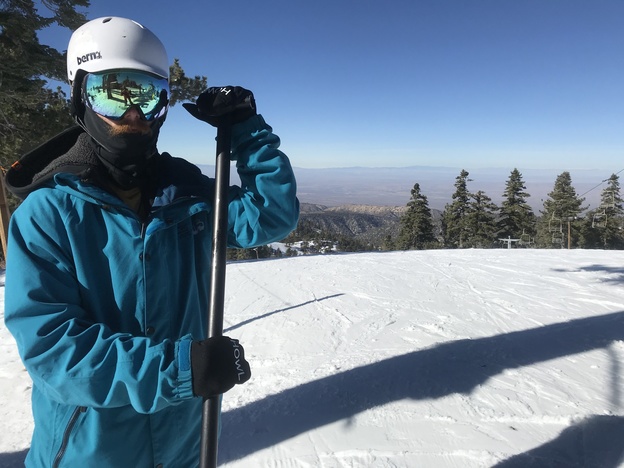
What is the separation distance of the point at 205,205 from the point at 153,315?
46 cm

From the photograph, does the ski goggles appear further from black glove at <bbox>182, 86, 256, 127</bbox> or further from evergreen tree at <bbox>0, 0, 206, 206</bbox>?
evergreen tree at <bbox>0, 0, 206, 206</bbox>

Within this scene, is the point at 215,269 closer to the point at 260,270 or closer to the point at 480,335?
the point at 480,335

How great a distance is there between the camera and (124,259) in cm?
125

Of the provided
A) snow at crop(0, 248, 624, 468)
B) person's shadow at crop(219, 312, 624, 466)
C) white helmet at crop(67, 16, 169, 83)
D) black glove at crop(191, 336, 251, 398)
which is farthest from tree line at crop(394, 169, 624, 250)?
black glove at crop(191, 336, 251, 398)

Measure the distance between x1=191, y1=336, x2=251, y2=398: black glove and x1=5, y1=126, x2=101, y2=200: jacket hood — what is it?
28.4 inches

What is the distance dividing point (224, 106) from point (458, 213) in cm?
3473

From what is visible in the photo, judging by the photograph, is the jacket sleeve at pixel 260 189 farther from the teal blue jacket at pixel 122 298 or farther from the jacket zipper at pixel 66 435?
the jacket zipper at pixel 66 435

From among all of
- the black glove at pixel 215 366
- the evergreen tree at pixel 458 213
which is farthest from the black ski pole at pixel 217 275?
the evergreen tree at pixel 458 213

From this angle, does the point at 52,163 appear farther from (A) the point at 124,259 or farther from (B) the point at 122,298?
(B) the point at 122,298

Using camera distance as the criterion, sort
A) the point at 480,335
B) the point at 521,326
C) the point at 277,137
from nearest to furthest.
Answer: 1. the point at 277,137
2. the point at 480,335
3. the point at 521,326

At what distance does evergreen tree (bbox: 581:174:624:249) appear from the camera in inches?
1269

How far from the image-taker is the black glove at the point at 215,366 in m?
1.11

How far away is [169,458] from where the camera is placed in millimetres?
1400

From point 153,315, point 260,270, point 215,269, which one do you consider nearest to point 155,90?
point 215,269
